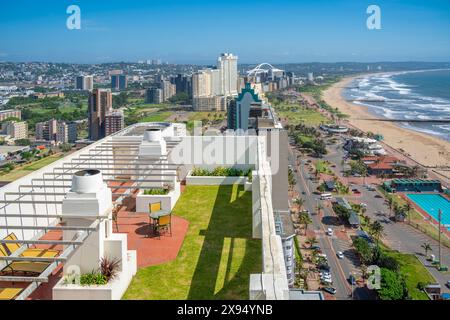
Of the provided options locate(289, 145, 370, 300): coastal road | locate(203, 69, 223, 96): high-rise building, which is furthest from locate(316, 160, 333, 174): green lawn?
locate(203, 69, 223, 96): high-rise building

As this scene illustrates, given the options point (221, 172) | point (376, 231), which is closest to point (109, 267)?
point (221, 172)

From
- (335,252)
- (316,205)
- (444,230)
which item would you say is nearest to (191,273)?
(335,252)

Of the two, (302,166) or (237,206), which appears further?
(302,166)

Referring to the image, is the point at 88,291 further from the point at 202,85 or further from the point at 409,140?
the point at 202,85

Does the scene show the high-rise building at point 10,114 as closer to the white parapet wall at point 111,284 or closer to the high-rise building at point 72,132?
the high-rise building at point 72,132

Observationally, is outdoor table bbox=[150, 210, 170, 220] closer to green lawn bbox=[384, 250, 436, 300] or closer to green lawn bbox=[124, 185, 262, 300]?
green lawn bbox=[124, 185, 262, 300]
